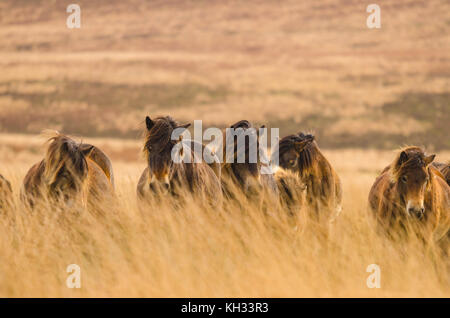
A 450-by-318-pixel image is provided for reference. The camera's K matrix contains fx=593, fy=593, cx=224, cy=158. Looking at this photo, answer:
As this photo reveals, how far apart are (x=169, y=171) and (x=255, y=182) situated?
1.18 m

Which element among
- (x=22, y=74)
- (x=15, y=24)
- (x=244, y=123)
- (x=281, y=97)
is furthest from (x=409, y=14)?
(x=244, y=123)

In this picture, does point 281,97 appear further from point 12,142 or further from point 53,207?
point 53,207

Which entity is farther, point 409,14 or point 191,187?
point 409,14

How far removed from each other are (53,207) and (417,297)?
4.16m

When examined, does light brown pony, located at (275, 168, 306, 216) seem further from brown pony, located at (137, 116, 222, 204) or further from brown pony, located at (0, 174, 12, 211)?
brown pony, located at (0, 174, 12, 211)

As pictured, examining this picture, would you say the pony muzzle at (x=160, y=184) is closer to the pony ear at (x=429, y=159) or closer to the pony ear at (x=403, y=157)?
the pony ear at (x=403, y=157)

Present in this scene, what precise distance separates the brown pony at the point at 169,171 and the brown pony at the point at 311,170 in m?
1.04

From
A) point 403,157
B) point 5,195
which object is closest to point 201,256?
point 403,157

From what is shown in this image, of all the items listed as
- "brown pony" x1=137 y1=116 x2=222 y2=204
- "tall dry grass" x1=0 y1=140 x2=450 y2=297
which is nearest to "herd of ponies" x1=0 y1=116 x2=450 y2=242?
"brown pony" x1=137 y1=116 x2=222 y2=204

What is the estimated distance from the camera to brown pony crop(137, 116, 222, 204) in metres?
6.82

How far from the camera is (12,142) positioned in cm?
3209

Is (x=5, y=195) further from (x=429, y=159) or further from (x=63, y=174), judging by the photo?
(x=429, y=159)

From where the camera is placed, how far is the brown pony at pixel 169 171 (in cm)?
682

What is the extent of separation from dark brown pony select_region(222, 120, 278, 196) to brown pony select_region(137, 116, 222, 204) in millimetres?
280
